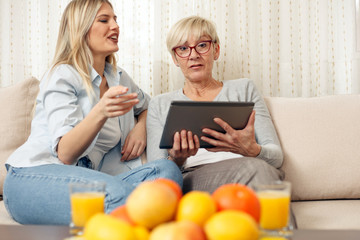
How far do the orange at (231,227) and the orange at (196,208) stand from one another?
2 cm

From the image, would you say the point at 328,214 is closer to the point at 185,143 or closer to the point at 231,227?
the point at 185,143

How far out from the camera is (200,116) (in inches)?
55.3

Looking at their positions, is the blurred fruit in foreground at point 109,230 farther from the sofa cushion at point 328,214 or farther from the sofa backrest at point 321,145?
the sofa backrest at point 321,145

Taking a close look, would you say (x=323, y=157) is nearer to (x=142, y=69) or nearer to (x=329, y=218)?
(x=329, y=218)

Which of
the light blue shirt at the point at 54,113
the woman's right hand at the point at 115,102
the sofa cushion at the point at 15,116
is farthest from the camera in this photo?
the sofa cushion at the point at 15,116

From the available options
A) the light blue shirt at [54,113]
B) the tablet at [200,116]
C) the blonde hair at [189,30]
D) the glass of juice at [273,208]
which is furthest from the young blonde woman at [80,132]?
the glass of juice at [273,208]

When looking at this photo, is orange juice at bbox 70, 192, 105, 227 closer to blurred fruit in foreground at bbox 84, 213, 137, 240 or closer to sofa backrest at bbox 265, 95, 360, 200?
blurred fruit in foreground at bbox 84, 213, 137, 240

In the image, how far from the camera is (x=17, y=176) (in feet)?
4.88

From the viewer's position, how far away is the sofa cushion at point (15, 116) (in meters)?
1.85

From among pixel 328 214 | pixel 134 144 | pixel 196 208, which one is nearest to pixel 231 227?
pixel 196 208

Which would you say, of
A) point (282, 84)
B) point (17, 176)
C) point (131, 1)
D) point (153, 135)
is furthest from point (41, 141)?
point (282, 84)

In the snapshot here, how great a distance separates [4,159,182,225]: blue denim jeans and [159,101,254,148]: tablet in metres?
0.12

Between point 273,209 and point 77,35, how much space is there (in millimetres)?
1260

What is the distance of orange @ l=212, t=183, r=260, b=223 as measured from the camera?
638mm
